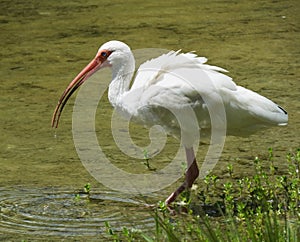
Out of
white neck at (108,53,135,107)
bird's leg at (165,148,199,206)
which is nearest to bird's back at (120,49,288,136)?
white neck at (108,53,135,107)

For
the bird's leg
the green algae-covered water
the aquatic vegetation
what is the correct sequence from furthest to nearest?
the bird's leg, the green algae-covered water, the aquatic vegetation

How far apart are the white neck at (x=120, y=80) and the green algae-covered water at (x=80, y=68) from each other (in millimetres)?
622

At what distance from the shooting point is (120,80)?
6203 millimetres

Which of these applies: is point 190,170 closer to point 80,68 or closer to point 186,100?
point 186,100

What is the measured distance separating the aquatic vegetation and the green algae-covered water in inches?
14.8

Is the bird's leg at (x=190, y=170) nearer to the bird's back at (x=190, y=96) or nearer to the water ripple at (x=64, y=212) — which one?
the bird's back at (x=190, y=96)

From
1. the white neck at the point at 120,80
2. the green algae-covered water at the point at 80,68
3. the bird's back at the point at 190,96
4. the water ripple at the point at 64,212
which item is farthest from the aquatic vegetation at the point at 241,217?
the white neck at the point at 120,80

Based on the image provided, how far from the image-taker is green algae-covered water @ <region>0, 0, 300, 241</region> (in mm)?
5824

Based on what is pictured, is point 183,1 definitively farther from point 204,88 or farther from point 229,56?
point 204,88

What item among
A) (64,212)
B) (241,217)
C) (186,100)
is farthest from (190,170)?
(241,217)

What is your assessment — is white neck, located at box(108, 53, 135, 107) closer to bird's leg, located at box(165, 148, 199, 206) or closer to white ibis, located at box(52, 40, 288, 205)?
white ibis, located at box(52, 40, 288, 205)

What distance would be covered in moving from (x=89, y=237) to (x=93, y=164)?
1392mm

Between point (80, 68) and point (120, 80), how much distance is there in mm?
2965

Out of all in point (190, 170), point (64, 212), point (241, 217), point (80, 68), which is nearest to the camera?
point (241, 217)
